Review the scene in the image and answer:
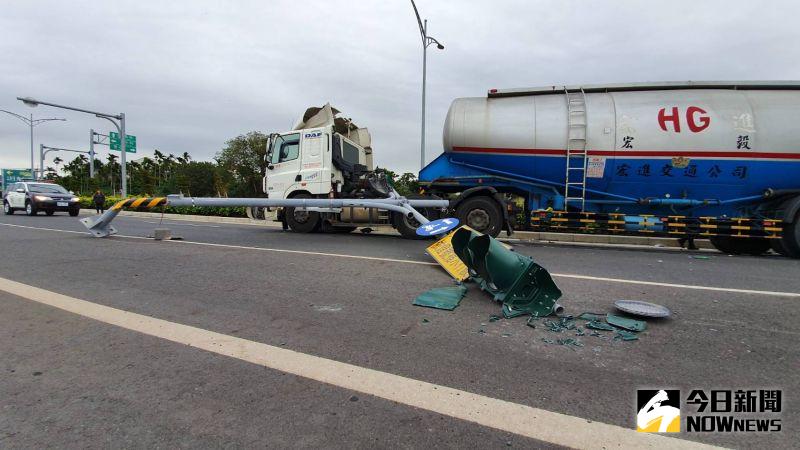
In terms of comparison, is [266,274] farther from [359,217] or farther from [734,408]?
[359,217]

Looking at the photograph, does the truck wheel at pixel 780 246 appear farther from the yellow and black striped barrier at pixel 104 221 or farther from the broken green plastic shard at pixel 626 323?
the yellow and black striped barrier at pixel 104 221

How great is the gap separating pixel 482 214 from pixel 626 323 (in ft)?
19.6

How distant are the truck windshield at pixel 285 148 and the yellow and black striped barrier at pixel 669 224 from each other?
256 inches

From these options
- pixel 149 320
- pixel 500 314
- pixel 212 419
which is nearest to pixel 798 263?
pixel 500 314

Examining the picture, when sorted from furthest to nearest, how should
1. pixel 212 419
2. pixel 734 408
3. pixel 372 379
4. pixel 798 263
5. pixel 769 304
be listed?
1. pixel 798 263
2. pixel 769 304
3. pixel 372 379
4. pixel 734 408
5. pixel 212 419

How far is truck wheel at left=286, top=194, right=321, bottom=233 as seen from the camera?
11.2 meters

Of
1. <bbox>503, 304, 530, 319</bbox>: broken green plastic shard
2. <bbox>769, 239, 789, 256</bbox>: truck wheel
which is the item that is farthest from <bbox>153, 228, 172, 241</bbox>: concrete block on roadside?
<bbox>769, 239, 789, 256</bbox>: truck wheel

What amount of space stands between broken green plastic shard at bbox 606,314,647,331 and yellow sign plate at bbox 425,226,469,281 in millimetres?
1793

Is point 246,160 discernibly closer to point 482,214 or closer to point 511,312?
point 482,214

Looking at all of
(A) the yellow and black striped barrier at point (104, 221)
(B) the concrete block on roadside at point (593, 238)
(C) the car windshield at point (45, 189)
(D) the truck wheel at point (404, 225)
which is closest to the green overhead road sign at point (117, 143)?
(C) the car windshield at point (45, 189)

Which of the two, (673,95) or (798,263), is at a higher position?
(673,95)

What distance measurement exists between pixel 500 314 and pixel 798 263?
23.9 feet

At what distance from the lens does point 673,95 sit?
8.41m

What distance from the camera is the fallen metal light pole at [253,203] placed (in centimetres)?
827
